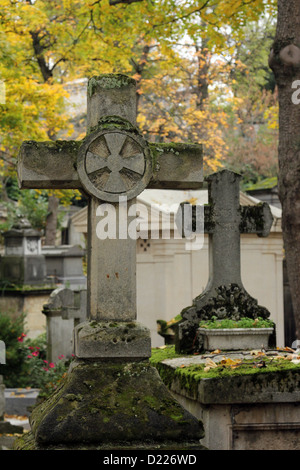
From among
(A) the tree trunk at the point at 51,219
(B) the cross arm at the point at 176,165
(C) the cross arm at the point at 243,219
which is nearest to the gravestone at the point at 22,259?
(A) the tree trunk at the point at 51,219

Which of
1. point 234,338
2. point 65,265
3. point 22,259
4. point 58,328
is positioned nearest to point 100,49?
point 22,259

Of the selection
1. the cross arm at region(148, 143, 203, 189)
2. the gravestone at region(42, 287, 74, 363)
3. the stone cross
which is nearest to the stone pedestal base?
the stone cross

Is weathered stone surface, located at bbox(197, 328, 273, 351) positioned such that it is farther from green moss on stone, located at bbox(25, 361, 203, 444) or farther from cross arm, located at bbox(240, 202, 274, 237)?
green moss on stone, located at bbox(25, 361, 203, 444)

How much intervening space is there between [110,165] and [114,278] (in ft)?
2.20

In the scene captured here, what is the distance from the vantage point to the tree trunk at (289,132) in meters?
6.98

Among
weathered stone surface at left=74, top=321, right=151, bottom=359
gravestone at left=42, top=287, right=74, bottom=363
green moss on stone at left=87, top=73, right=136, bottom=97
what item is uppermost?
green moss on stone at left=87, top=73, right=136, bottom=97

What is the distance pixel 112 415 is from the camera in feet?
11.3

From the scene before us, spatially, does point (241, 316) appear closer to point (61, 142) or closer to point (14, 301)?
point (61, 142)

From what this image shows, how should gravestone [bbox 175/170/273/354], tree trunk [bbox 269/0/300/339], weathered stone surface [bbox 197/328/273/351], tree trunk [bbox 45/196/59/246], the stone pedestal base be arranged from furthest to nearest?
tree trunk [bbox 45/196/59/246], tree trunk [bbox 269/0/300/339], gravestone [bbox 175/170/273/354], weathered stone surface [bbox 197/328/273/351], the stone pedestal base

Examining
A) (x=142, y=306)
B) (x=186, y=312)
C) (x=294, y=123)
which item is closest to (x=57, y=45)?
(x=142, y=306)

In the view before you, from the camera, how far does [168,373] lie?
482 cm

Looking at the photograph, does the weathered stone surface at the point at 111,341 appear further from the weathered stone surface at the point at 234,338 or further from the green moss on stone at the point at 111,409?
the weathered stone surface at the point at 234,338

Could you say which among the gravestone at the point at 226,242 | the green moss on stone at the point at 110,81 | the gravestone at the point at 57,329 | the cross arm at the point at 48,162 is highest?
the green moss on stone at the point at 110,81

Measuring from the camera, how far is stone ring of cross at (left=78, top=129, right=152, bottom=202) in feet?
12.5
